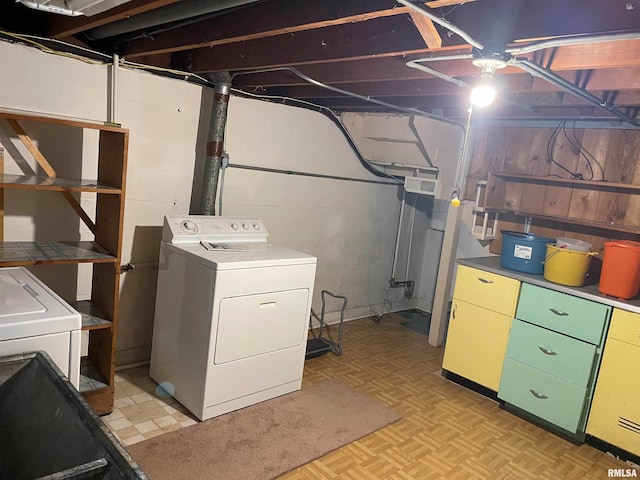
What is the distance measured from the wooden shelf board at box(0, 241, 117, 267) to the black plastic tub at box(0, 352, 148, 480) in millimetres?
959

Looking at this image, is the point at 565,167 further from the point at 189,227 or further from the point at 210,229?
the point at 189,227

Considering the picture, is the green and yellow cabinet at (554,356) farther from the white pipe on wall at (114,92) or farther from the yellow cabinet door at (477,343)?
the white pipe on wall at (114,92)

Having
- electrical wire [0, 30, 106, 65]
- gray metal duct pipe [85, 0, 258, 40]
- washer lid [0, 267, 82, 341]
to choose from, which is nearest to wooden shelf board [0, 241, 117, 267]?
washer lid [0, 267, 82, 341]

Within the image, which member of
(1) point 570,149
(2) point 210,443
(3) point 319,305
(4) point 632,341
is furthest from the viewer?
(3) point 319,305

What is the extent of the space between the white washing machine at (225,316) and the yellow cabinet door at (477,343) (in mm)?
1133

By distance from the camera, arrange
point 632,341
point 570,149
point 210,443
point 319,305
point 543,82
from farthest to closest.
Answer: point 319,305, point 570,149, point 632,341, point 210,443, point 543,82

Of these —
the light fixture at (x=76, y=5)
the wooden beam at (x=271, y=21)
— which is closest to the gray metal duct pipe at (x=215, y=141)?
the wooden beam at (x=271, y=21)

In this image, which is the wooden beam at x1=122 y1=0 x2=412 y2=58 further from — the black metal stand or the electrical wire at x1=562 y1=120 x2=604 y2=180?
the electrical wire at x1=562 y1=120 x2=604 y2=180

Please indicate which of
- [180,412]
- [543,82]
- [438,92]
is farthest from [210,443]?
[543,82]

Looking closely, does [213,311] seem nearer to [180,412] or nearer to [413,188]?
[180,412]

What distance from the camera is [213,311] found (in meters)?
2.49

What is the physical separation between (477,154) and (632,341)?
6.21ft

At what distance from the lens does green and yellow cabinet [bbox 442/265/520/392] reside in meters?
3.10

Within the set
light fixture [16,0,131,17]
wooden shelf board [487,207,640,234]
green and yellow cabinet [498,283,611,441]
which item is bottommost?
green and yellow cabinet [498,283,611,441]
